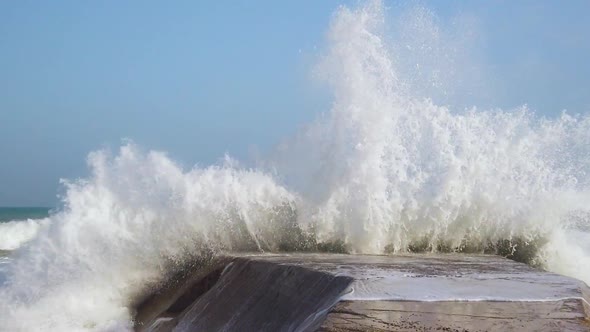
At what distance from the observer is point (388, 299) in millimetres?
3574

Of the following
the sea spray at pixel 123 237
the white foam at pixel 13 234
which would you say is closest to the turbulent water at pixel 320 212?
the sea spray at pixel 123 237

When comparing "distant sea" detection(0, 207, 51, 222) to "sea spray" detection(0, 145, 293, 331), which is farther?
"distant sea" detection(0, 207, 51, 222)

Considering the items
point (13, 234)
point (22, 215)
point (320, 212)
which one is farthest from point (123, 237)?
point (22, 215)

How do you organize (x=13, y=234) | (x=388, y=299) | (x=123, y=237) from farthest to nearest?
1. (x=13, y=234)
2. (x=123, y=237)
3. (x=388, y=299)

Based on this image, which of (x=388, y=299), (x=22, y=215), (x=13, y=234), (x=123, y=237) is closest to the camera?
(x=388, y=299)

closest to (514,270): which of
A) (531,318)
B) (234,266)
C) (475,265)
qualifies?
(475,265)

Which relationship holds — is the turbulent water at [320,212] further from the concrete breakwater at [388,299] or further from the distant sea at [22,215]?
the distant sea at [22,215]

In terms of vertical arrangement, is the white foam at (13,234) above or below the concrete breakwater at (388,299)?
above

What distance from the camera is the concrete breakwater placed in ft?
11.2

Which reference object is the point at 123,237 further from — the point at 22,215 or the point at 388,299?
the point at 22,215

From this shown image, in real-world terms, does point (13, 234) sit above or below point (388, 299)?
above

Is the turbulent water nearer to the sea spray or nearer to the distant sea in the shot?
the sea spray

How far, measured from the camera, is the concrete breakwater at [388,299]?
11.2 feet

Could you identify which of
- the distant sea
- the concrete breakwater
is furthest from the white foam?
the concrete breakwater
